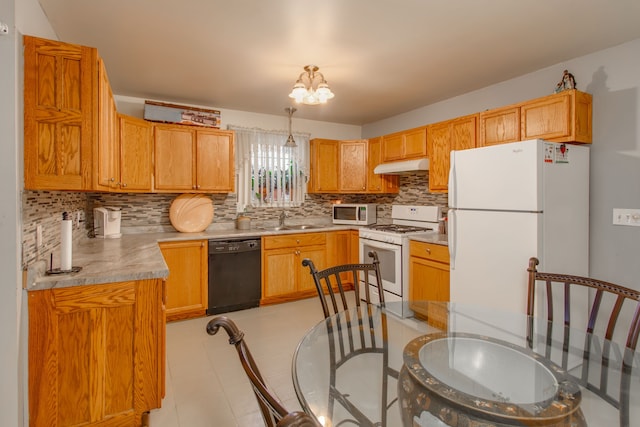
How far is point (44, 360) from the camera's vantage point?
1.57m

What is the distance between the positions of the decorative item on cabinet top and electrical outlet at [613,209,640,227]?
12.6 ft

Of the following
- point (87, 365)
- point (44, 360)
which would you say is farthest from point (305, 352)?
point (44, 360)

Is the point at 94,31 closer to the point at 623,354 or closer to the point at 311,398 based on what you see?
the point at 311,398

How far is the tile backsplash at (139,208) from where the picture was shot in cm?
176

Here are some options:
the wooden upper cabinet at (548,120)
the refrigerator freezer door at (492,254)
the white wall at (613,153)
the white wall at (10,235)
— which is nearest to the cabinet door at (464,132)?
the wooden upper cabinet at (548,120)

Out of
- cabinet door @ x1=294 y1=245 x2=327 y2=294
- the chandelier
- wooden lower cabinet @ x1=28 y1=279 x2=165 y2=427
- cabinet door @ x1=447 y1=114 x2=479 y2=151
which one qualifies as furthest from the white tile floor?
cabinet door @ x1=447 y1=114 x2=479 y2=151

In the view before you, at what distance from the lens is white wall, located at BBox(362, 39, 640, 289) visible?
2.36 metres

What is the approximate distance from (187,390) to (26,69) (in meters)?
2.06

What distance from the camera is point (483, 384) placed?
4.46 ft

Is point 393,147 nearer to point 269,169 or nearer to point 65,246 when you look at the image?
point 269,169

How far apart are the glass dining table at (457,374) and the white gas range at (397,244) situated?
144 centimetres

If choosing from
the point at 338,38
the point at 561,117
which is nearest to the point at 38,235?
the point at 338,38

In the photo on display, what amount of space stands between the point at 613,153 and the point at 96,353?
367 cm

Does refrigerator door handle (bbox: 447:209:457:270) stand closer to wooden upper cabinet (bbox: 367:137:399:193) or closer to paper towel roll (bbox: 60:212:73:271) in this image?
wooden upper cabinet (bbox: 367:137:399:193)
